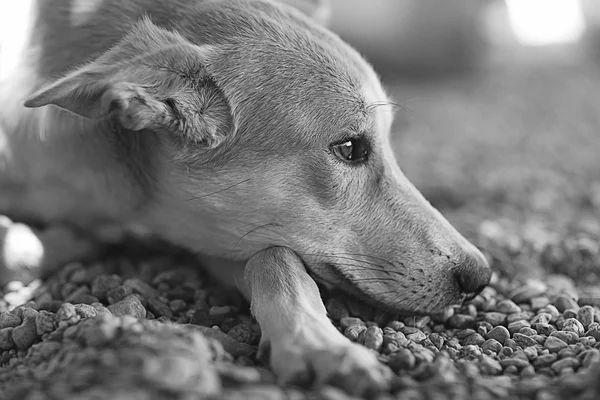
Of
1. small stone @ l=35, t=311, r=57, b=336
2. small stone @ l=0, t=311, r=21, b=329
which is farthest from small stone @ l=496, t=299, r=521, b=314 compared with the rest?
small stone @ l=0, t=311, r=21, b=329

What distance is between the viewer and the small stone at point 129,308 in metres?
2.19

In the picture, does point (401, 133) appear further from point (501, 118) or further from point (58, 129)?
point (58, 129)

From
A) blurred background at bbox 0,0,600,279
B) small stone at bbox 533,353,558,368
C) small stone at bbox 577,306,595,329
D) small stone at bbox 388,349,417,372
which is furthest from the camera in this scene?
blurred background at bbox 0,0,600,279

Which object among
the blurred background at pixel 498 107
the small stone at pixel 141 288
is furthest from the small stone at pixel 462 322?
the small stone at pixel 141 288

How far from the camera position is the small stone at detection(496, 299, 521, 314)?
246 centimetres

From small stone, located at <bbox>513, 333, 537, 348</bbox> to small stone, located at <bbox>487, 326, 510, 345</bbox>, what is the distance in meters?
0.04

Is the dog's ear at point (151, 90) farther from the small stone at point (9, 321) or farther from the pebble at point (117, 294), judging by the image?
the small stone at point (9, 321)

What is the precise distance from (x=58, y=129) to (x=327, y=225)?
111cm

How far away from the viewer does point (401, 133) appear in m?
5.62

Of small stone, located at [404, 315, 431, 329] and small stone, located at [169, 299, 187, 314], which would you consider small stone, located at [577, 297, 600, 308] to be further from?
small stone, located at [169, 299, 187, 314]

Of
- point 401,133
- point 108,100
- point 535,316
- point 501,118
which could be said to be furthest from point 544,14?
point 108,100

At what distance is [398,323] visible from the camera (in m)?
2.34

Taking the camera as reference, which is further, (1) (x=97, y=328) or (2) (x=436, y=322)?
(2) (x=436, y=322)

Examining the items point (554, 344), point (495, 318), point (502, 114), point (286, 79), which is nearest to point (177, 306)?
point (286, 79)
